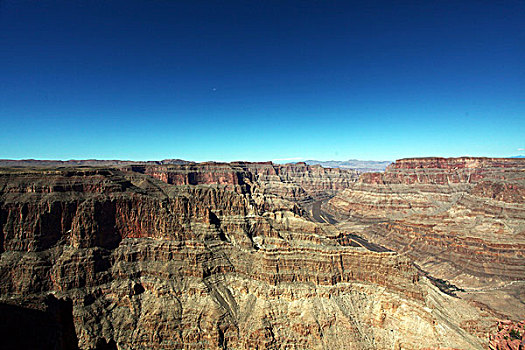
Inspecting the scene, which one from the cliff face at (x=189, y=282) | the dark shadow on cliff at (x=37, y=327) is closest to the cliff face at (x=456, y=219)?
the cliff face at (x=189, y=282)

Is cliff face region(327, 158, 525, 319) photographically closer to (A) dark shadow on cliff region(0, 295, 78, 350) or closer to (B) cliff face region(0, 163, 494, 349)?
(B) cliff face region(0, 163, 494, 349)

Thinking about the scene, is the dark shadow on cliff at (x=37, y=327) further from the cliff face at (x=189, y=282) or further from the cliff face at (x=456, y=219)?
the cliff face at (x=456, y=219)

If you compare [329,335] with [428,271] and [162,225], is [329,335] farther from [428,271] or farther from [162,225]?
[428,271]

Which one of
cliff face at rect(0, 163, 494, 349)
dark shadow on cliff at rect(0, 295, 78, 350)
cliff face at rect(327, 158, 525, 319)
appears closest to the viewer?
dark shadow on cliff at rect(0, 295, 78, 350)

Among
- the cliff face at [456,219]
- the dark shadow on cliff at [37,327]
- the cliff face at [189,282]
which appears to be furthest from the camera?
the cliff face at [456,219]

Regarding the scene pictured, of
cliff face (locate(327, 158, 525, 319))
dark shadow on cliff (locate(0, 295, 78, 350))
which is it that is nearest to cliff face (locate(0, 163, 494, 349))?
dark shadow on cliff (locate(0, 295, 78, 350))
